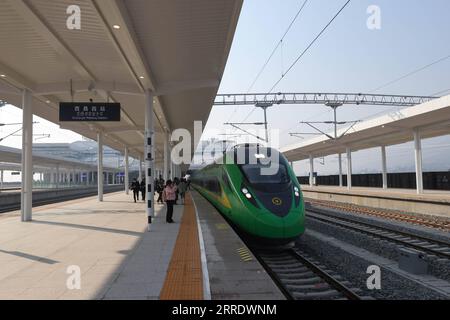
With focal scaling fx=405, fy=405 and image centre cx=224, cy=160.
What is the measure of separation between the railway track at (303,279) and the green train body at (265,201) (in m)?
0.56

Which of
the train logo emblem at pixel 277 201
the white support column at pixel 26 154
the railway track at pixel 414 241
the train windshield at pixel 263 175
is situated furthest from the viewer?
the white support column at pixel 26 154

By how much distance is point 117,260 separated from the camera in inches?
307

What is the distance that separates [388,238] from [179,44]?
7987 millimetres

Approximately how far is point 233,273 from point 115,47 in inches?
277

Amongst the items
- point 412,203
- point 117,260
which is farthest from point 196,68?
point 412,203

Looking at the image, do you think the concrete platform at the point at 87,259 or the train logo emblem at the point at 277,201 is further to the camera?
the train logo emblem at the point at 277,201

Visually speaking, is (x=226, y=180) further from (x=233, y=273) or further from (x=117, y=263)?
(x=233, y=273)

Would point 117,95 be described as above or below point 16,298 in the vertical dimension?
above

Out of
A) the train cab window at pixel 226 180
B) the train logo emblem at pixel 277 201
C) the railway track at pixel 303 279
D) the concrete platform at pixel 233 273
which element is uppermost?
the train cab window at pixel 226 180

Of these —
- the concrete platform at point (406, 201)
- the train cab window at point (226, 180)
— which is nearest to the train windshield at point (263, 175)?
the train cab window at point (226, 180)

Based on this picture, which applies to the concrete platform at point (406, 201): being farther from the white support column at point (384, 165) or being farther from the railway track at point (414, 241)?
the white support column at point (384, 165)

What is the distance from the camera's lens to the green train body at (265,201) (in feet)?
28.9
